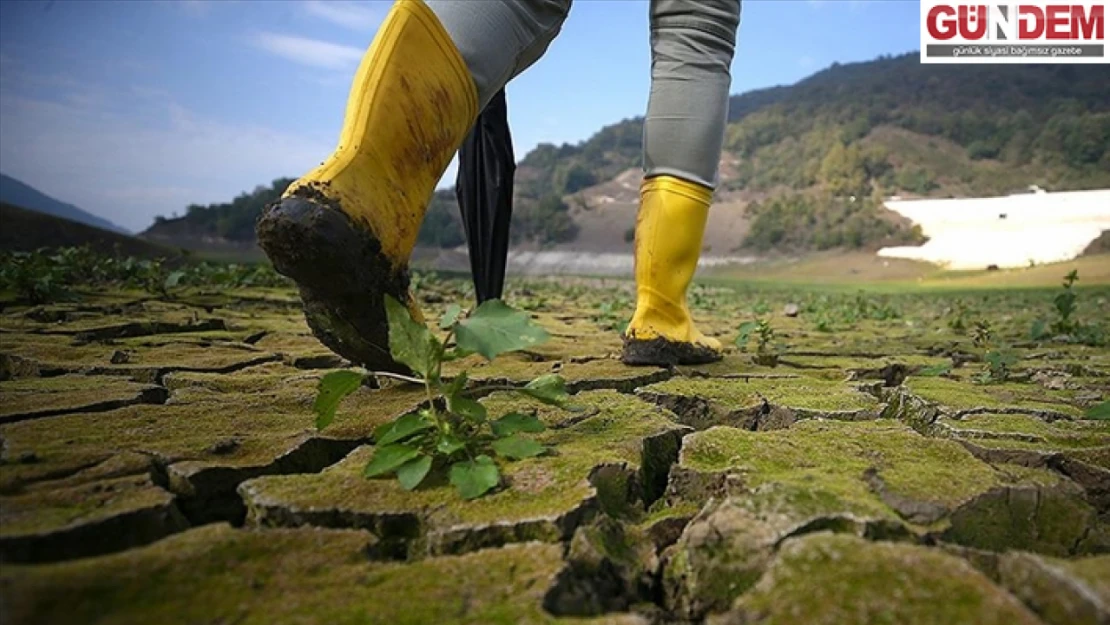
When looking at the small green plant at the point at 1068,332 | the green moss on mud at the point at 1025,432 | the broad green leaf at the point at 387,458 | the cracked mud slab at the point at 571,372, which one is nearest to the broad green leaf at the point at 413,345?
the broad green leaf at the point at 387,458

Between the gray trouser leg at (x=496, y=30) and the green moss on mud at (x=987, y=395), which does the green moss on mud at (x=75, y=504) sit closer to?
the gray trouser leg at (x=496, y=30)

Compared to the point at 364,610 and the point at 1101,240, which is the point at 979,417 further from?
the point at 1101,240

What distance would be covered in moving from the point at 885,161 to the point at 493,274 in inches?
1770

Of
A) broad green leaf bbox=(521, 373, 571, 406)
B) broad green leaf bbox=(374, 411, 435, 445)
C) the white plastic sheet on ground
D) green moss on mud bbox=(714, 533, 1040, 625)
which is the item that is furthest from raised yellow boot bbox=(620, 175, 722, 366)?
the white plastic sheet on ground

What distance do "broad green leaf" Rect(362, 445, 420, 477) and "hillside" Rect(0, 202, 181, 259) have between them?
5.21 metres

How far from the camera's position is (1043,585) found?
26.3 inches

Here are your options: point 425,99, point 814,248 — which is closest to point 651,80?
point 425,99

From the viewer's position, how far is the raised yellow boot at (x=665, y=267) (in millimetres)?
1902

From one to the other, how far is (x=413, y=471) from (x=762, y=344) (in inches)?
71.4

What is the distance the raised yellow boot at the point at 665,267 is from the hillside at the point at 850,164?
738 inches

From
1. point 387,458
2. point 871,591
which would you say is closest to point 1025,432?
point 871,591

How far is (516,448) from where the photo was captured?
3.33 ft

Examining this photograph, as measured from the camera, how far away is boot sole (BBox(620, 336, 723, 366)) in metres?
1.96

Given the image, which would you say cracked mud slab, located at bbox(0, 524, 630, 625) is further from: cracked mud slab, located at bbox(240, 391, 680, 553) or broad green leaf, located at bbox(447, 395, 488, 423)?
broad green leaf, located at bbox(447, 395, 488, 423)
